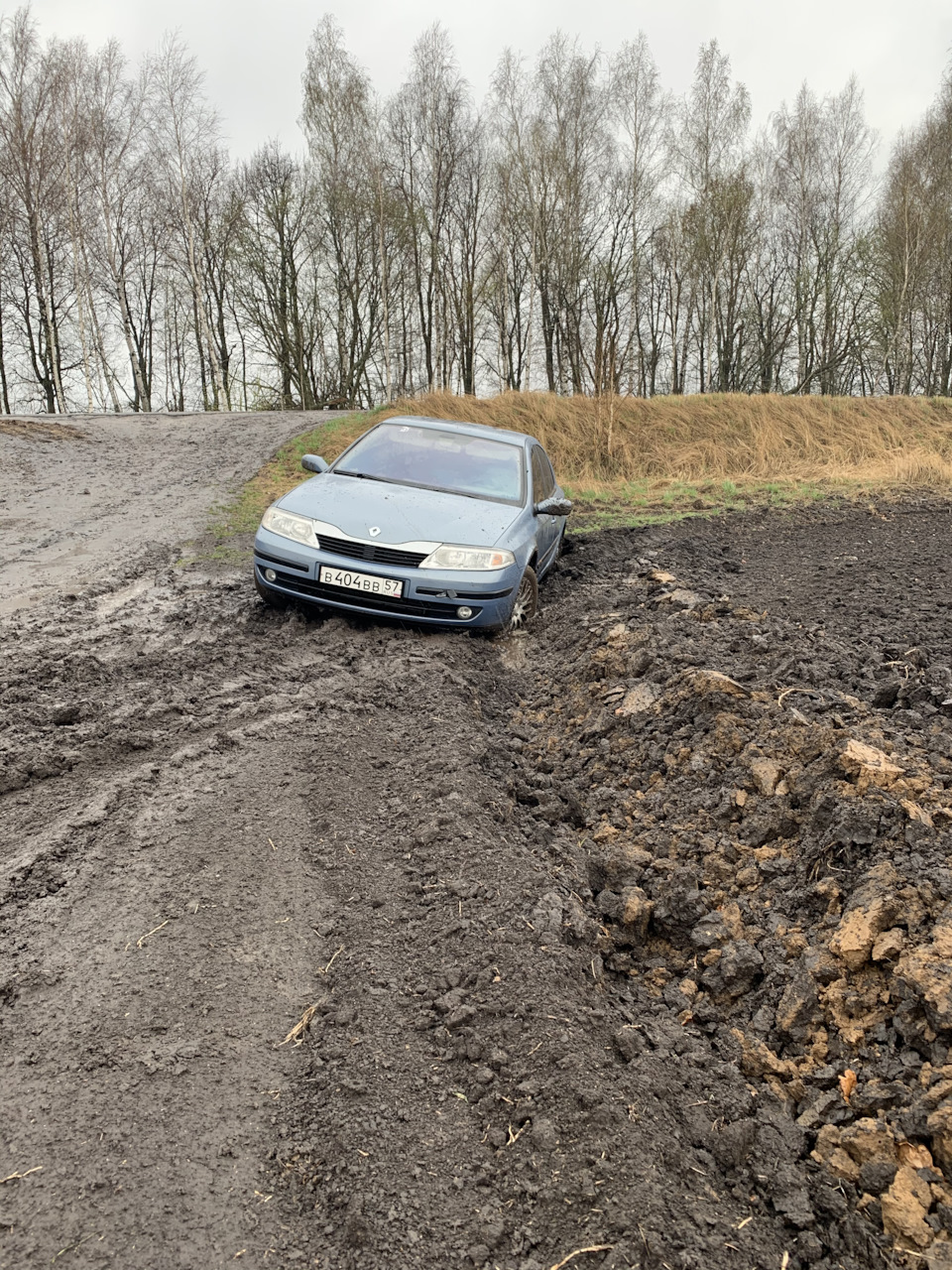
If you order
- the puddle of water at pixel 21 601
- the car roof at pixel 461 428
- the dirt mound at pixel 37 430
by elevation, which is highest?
the dirt mound at pixel 37 430

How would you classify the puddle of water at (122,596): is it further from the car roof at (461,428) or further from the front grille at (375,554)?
the car roof at (461,428)

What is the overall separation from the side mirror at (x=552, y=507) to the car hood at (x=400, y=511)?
345 mm

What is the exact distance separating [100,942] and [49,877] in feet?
1.54

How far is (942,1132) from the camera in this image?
6.14 ft

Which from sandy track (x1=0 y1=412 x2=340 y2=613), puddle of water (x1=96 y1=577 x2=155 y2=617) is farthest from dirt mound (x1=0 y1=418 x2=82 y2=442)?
puddle of water (x1=96 y1=577 x2=155 y2=617)

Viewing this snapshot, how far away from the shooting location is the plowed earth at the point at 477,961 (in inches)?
71.4

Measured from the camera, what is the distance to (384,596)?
5598mm

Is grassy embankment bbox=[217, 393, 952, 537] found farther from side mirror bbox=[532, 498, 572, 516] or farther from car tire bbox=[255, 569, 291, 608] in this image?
car tire bbox=[255, 569, 291, 608]

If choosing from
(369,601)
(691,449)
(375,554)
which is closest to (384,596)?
(369,601)

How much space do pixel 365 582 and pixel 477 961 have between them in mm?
3392

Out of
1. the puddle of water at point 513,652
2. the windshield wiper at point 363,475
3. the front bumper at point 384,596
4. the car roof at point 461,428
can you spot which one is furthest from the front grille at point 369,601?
the car roof at point 461,428

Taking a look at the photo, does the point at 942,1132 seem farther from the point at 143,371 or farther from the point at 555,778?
the point at 143,371

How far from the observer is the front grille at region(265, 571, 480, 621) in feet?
18.5

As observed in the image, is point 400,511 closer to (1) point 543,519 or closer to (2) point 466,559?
(2) point 466,559
